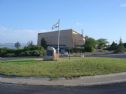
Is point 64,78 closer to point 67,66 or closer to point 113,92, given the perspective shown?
point 67,66

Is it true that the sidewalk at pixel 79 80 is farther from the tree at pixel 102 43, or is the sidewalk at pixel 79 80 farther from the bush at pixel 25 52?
the tree at pixel 102 43

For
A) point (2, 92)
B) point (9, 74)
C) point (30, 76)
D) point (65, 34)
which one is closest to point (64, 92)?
point (2, 92)

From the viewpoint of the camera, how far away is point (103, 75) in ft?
73.7

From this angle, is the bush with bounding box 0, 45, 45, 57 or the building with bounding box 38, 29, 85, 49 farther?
the building with bounding box 38, 29, 85, 49

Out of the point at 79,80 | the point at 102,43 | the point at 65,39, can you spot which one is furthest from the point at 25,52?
the point at 102,43

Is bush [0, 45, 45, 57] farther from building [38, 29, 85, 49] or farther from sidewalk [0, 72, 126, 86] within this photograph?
building [38, 29, 85, 49]

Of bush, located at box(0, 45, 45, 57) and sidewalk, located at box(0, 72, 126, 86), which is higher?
bush, located at box(0, 45, 45, 57)

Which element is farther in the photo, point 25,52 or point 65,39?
point 65,39

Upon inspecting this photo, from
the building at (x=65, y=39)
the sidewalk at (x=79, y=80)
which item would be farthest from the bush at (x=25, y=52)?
the building at (x=65, y=39)

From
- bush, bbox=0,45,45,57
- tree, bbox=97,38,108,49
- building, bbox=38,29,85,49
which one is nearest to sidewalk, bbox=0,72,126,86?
bush, bbox=0,45,45,57

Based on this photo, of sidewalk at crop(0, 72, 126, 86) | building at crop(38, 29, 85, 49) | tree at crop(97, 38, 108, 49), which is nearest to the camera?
sidewalk at crop(0, 72, 126, 86)

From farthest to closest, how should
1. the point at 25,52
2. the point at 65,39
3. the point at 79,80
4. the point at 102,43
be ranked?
1. the point at 102,43
2. the point at 65,39
3. the point at 25,52
4. the point at 79,80

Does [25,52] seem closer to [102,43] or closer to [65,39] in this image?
[65,39]

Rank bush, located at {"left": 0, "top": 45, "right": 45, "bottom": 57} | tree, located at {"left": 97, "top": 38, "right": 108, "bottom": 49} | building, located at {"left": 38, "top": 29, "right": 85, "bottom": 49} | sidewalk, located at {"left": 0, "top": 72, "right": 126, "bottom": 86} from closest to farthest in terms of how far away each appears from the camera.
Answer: sidewalk, located at {"left": 0, "top": 72, "right": 126, "bottom": 86}, bush, located at {"left": 0, "top": 45, "right": 45, "bottom": 57}, building, located at {"left": 38, "top": 29, "right": 85, "bottom": 49}, tree, located at {"left": 97, "top": 38, "right": 108, "bottom": 49}
